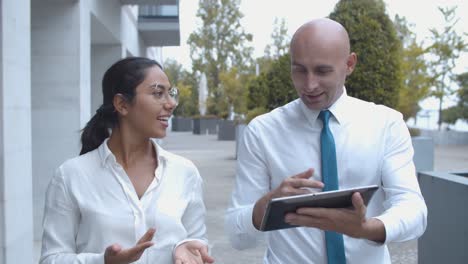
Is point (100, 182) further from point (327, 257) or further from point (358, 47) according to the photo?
point (358, 47)

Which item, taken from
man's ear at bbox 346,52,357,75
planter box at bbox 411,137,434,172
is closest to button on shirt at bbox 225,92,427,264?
man's ear at bbox 346,52,357,75

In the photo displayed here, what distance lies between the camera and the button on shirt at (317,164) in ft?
7.86

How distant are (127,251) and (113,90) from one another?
30.5 inches

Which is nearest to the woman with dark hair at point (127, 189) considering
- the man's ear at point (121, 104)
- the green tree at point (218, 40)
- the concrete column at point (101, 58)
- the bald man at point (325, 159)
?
the man's ear at point (121, 104)

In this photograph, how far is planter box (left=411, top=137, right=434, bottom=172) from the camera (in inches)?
411

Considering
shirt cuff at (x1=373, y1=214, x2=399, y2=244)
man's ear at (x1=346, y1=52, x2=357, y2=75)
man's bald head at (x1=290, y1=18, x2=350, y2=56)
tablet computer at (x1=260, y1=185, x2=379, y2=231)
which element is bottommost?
shirt cuff at (x1=373, y1=214, x2=399, y2=244)

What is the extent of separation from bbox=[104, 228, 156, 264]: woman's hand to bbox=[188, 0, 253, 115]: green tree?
4063 cm

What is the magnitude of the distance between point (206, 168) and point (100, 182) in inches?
540

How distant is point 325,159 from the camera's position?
7.83 ft

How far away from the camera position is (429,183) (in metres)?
5.11

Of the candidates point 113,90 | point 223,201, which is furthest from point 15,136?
point 223,201

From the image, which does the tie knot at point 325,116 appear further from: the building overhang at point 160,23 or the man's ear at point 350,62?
the building overhang at point 160,23

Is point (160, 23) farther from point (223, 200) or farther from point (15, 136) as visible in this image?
point (15, 136)

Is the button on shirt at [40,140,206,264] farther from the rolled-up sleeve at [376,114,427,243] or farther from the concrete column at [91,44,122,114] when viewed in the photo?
the concrete column at [91,44,122,114]
